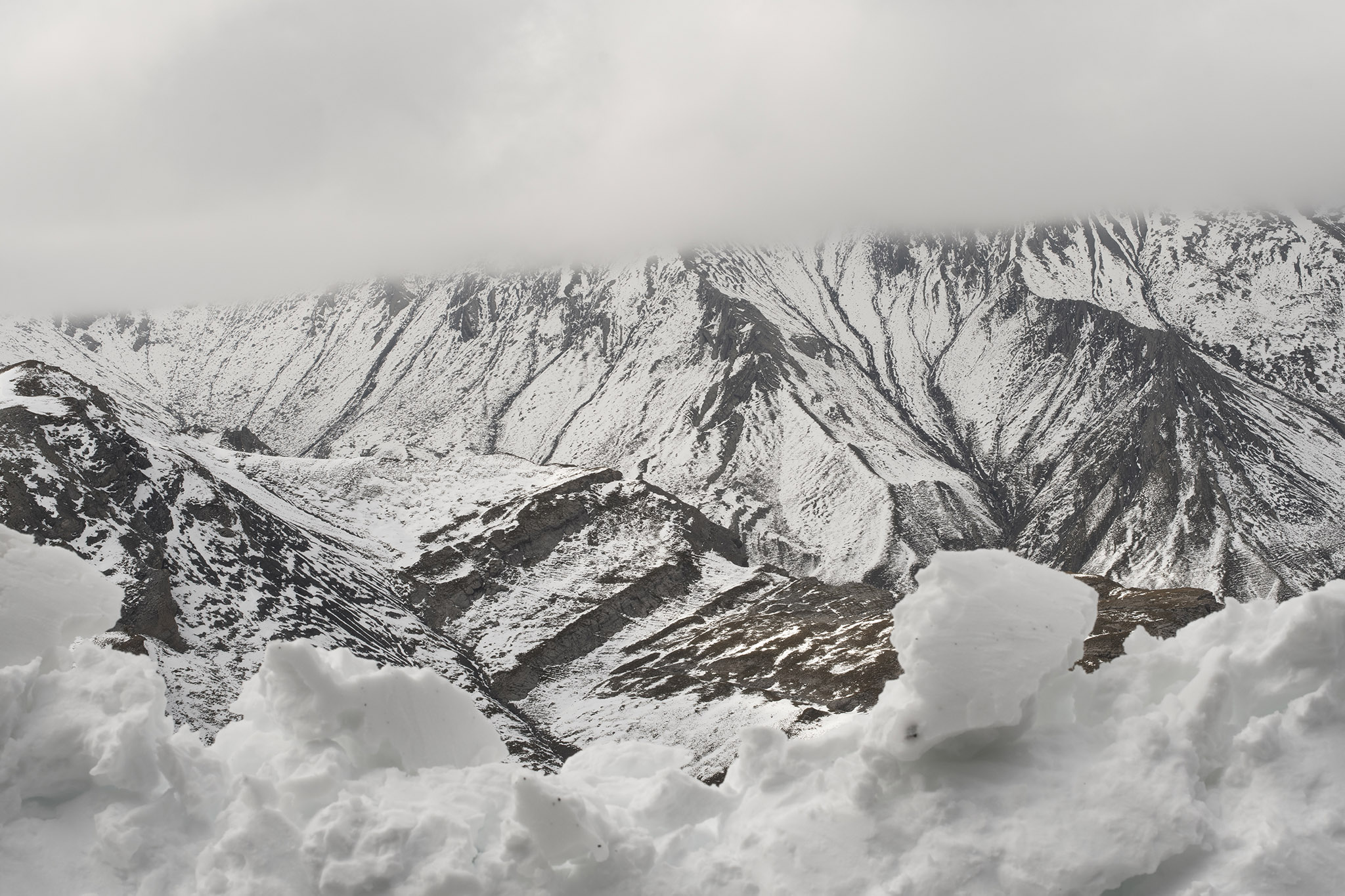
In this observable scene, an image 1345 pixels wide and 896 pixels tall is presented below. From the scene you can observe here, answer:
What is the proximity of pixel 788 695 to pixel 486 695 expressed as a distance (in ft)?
83.3

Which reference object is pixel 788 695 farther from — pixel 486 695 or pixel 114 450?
pixel 114 450

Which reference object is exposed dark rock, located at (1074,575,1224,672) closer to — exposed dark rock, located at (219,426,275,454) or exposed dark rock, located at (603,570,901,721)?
exposed dark rock, located at (603,570,901,721)

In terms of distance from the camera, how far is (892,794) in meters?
9.34

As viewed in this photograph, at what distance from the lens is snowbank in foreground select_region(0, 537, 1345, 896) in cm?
Answer: 839

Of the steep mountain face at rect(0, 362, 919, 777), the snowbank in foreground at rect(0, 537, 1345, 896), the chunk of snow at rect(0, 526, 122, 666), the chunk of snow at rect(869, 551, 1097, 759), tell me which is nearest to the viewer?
the snowbank in foreground at rect(0, 537, 1345, 896)

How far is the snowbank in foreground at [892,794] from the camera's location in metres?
8.39

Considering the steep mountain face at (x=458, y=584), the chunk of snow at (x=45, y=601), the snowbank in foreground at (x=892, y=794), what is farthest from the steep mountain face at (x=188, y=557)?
the snowbank in foreground at (x=892, y=794)

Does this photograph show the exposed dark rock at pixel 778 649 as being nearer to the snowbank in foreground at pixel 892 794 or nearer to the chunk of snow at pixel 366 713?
the chunk of snow at pixel 366 713

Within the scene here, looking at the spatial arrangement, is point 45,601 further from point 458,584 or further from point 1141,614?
point 458,584

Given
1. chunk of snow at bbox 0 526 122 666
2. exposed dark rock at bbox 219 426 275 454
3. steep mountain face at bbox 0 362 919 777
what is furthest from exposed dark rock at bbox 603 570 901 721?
exposed dark rock at bbox 219 426 275 454

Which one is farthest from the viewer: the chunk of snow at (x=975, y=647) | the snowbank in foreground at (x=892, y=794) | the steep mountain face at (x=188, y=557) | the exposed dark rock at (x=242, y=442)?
the exposed dark rock at (x=242, y=442)

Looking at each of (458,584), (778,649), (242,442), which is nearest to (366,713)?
(778,649)

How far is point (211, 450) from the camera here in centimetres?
11831

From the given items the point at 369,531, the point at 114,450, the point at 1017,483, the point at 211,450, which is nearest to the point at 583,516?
the point at 369,531
